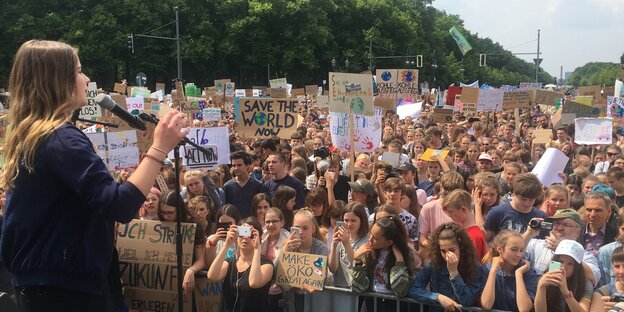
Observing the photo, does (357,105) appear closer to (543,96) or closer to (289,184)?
(289,184)

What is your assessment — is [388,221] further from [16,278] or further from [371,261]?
[16,278]

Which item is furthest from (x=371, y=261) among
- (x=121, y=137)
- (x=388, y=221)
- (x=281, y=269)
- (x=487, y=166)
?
(x=121, y=137)

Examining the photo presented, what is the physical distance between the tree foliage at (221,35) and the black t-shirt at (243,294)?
166ft

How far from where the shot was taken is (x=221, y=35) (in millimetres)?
62938

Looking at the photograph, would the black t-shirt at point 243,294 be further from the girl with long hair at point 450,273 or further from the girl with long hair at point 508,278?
the girl with long hair at point 508,278

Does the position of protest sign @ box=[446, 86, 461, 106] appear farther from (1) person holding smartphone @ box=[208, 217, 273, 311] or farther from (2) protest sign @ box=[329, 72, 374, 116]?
(1) person holding smartphone @ box=[208, 217, 273, 311]

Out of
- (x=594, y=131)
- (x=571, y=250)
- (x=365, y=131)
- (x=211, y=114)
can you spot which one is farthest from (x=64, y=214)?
(x=211, y=114)

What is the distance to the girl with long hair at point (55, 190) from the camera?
2342 mm

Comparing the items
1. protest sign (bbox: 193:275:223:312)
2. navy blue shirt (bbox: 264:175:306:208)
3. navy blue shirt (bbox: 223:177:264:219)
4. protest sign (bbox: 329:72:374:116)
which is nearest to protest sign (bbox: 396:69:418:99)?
protest sign (bbox: 329:72:374:116)

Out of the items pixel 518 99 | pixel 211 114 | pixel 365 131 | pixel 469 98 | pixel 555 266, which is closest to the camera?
pixel 555 266

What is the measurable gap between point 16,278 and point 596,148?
Answer: 1175 cm

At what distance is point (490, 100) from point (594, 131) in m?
5.94

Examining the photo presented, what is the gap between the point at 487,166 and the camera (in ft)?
28.7

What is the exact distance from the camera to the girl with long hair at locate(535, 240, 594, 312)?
13.1ft
